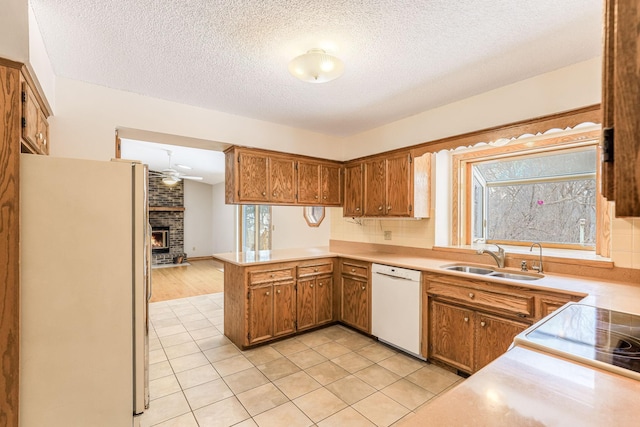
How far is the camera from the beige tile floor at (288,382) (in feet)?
6.77

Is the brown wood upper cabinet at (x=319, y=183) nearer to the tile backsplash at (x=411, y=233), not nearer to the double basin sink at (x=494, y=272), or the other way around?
the tile backsplash at (x=411, y=233)

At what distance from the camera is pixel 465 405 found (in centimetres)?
76

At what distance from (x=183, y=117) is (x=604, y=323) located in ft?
11.2

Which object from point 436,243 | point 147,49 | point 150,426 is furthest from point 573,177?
point 150,426

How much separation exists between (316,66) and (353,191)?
7.20 feet

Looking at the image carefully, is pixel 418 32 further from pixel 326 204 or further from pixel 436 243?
pixel 326 204

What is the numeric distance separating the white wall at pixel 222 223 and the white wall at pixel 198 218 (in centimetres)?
13

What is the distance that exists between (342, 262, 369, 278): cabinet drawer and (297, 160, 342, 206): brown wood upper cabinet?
0.91 meters

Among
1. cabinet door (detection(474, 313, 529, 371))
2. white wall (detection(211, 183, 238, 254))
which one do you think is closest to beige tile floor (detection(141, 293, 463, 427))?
cabinet door (detection(474, 313, 529, 371))

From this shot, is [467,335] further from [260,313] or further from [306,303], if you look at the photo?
[260,313]

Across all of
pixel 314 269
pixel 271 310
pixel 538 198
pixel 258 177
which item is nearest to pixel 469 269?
pixel 538 198

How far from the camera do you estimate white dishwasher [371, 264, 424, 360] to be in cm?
282

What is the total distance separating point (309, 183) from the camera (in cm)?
388

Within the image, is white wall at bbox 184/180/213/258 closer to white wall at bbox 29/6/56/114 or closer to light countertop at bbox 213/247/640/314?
light countertop at bbox 213/247/640/314
